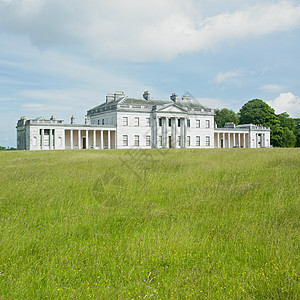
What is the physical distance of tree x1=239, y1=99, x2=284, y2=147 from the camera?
71.1m

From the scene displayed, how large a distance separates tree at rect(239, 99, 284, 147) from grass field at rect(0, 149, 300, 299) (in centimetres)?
6770

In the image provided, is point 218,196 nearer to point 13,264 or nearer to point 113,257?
point 113,257

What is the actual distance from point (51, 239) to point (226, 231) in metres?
3.04

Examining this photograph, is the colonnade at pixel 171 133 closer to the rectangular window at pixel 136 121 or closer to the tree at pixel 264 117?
the rectangular window at pixel 136 121

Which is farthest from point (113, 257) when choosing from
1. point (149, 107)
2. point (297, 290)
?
point (149, 107)

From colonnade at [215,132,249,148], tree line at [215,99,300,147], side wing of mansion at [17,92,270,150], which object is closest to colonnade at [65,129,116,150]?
side wing of mansion at [17,92,270,150]

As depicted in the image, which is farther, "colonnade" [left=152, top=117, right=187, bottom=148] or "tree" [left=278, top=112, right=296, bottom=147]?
"tree" [left=278, top=112, right=296, bottom=147]

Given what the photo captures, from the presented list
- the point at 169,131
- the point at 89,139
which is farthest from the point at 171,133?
the point at 89,139

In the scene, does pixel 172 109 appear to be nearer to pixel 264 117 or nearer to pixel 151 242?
pixel 264 117

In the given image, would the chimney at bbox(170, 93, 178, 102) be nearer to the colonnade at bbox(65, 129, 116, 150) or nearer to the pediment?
the pediment

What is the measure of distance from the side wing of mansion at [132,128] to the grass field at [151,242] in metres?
47.1

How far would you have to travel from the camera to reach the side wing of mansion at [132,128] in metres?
53.7

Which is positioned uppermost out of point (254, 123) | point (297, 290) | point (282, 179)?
point (254, 123)

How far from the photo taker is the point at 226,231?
17.4ft
